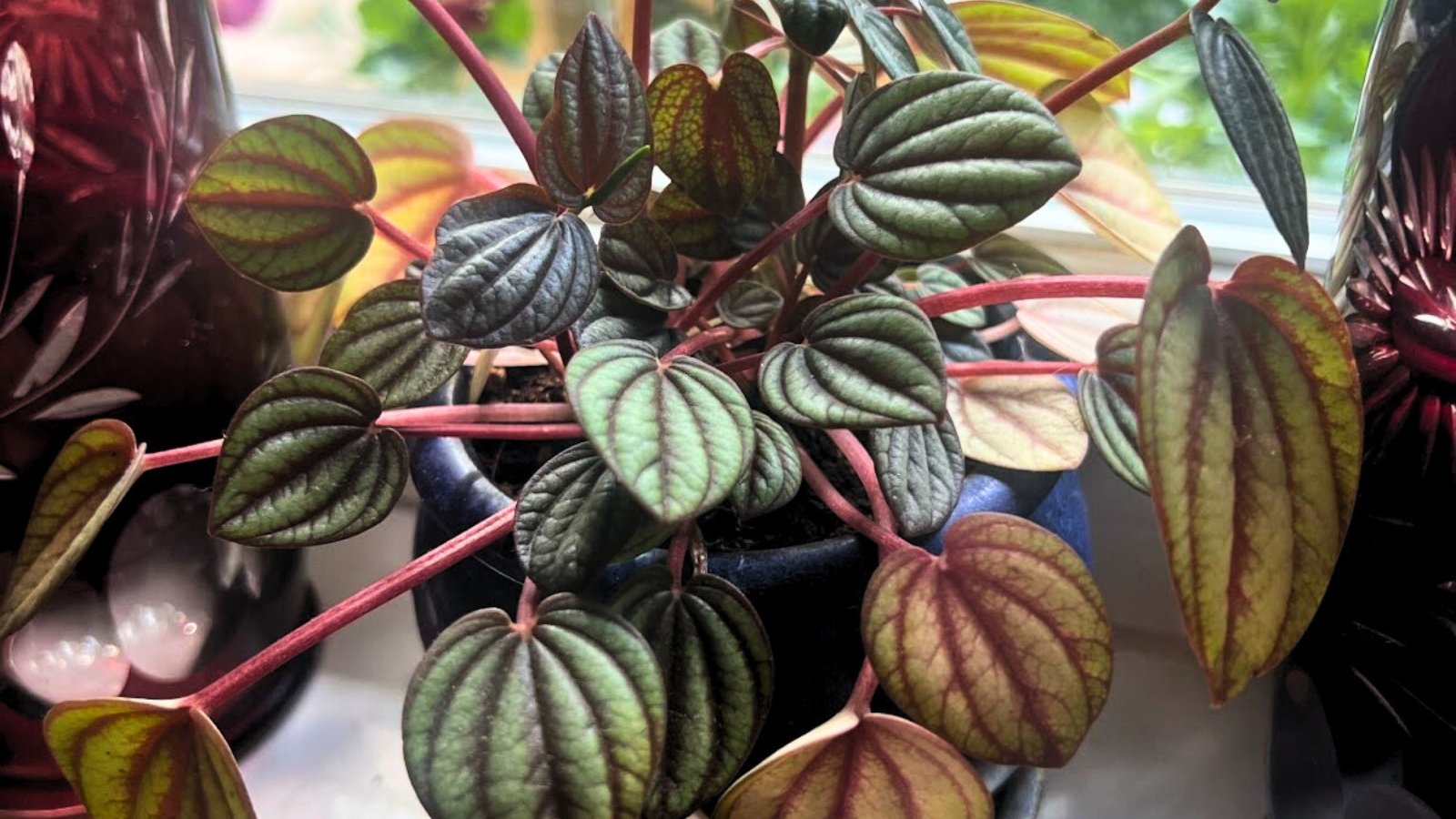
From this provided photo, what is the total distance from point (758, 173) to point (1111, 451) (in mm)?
183

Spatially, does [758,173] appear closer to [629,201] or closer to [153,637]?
[629,201]

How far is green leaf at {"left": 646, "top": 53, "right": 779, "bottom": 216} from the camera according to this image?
460 millimetres

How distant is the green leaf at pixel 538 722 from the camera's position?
346 mm

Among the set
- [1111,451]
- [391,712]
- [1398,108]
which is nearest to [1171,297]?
[1111,451]

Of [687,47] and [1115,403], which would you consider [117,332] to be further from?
[1115,403]

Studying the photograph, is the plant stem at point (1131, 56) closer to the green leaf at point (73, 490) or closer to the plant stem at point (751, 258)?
the plant stem at point (751, 258)

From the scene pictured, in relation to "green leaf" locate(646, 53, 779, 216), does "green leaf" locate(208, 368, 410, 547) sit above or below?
below

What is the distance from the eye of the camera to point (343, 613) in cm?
42

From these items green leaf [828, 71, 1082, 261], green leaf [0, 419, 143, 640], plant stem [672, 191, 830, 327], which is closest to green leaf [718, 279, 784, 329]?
plant stem [672, 191, 830, 327]

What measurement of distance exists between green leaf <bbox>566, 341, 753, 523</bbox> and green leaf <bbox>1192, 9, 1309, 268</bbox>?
195 millimetres

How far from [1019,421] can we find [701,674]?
209 millimetres

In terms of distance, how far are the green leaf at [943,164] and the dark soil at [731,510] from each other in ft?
0.58

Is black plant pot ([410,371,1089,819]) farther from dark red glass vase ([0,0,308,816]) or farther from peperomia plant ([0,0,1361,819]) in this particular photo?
dark red glass vase ([0,0,308,816])

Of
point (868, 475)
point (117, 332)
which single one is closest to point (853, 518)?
point (868, 475)
